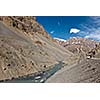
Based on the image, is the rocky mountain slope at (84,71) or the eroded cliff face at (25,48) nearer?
the rocky mountain slope at (84,71)

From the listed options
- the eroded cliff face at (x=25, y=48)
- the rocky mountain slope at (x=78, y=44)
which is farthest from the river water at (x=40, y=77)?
the rocky mountain slope at (x=78, y=44)

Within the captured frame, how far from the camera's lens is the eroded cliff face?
6.27 meters

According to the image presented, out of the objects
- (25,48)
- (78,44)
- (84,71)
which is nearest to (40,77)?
(25,48)

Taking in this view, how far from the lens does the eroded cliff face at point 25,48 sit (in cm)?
627

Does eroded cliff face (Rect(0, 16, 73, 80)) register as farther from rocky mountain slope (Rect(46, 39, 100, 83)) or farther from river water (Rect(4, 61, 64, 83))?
rocky mountain slope (Rect(46, 39, 100, 83))

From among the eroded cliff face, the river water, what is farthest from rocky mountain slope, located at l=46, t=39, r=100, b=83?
the eroded cliff face

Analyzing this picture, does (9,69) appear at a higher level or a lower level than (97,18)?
lower

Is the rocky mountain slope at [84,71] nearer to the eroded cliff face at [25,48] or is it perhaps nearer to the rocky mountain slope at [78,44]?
the rocky mountain slope at [78,44]

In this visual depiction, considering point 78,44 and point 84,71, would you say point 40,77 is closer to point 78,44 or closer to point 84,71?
point 84,71

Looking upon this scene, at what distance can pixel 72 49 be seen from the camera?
20.6 feet
